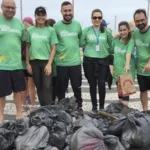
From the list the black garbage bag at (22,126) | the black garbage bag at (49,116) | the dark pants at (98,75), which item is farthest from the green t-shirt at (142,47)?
the black garbage bag at (22,126)

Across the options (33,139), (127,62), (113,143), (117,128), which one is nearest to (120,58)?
(127,62)

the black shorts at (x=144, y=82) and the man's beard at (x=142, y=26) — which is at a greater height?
the man's beard at (x=142, y=26)

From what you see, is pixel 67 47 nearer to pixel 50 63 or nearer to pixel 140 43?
pixel 50 63

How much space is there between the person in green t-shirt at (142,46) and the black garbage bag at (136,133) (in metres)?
1.78

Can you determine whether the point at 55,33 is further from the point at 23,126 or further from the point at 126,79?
the point at 23,126

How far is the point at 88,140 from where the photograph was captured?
2.90 metres

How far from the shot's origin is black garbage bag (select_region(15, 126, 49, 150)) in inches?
116

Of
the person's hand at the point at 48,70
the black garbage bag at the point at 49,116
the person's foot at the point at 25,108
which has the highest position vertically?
the person's hand at the point at 48,70

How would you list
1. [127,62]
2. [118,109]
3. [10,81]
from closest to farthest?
1. [118,109]
2. [10,81]
3. [127,62]

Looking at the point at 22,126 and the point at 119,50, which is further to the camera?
the point at 119,50

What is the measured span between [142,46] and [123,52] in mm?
356

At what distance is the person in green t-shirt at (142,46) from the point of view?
4.77 meters

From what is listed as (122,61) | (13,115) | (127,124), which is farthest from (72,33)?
(127,124)

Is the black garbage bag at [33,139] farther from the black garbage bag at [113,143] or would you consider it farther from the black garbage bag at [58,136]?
the black garbage bag at [113,143]
